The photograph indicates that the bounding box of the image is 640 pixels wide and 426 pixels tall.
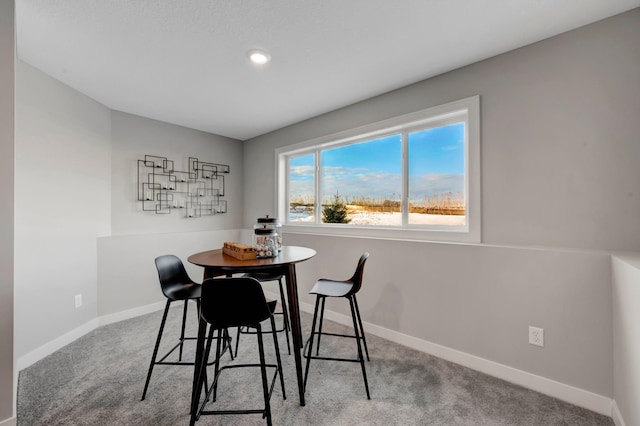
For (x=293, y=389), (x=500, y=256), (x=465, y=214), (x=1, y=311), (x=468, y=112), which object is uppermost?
(x=468, y=112)

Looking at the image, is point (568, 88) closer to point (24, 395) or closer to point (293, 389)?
point (293, 389)

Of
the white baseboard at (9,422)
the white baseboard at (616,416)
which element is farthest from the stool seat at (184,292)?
the white baseboard at (616,416)

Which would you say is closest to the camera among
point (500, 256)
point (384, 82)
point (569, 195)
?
point (569, 195)

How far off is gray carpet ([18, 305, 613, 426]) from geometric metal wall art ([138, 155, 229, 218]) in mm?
1859

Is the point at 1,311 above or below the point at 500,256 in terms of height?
below

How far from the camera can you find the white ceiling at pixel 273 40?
1.68 meters

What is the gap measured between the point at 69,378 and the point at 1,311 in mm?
930

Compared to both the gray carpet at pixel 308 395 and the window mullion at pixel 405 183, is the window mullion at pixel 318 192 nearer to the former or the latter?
the window mullion at pixel 405 183

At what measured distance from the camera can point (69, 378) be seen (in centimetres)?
209

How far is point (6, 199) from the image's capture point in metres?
1.54

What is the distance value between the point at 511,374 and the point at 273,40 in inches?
117

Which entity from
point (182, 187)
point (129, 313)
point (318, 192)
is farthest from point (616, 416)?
point (182, 187)

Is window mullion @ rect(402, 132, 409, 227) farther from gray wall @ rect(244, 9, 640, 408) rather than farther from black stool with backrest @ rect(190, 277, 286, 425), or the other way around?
black stool with backrest @ rect(190, 277, 286, 425)

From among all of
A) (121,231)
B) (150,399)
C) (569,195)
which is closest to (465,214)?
(569,195)
